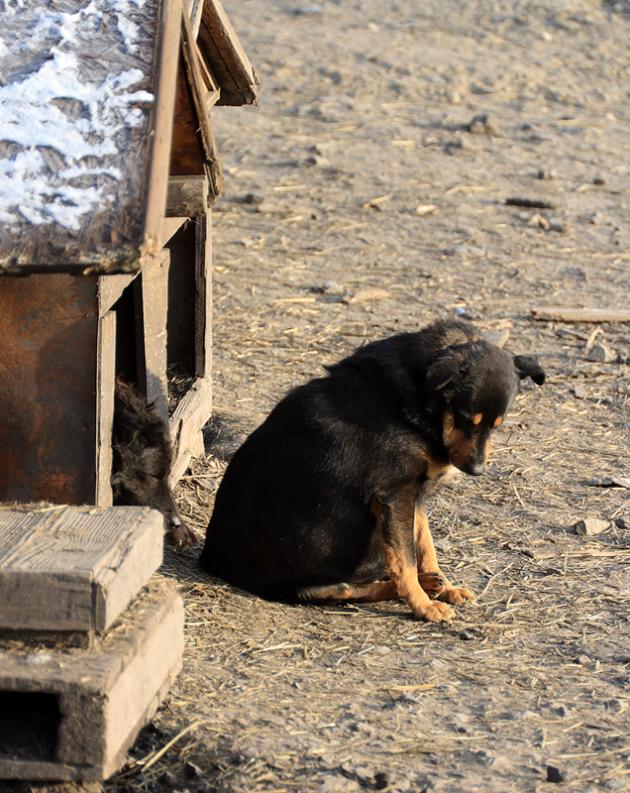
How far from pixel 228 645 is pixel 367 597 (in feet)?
2.94

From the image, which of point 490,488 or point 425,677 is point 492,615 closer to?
point 425,677

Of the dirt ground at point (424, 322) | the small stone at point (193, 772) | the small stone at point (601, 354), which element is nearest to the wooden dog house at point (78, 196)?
the dirt ground at point (424, 322)

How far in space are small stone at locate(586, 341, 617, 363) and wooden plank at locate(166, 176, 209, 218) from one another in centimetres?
399

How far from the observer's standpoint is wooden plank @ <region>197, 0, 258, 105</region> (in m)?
7.07

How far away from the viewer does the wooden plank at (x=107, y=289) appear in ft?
16.8

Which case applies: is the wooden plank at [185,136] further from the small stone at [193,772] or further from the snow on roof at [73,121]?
the small stone at [193,772]

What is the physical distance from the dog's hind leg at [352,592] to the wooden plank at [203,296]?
2140 millimetres

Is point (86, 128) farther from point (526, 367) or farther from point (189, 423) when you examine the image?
point (189, 423)

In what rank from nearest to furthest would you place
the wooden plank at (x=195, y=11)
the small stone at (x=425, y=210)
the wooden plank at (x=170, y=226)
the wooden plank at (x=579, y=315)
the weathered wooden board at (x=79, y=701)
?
the weathered wooden board at (x=79, y=701), the wooden plank at (x=195, y=11), the wooden plank at (x=170, y=226), the wooden plank at (x=579, y=315), the small stone at (x=425, y=210)

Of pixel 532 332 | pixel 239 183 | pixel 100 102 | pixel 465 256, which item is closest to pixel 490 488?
pixel 532 332

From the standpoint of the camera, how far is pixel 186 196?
6.04m

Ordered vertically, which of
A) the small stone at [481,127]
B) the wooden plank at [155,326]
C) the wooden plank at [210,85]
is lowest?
the small stone at [481,127]

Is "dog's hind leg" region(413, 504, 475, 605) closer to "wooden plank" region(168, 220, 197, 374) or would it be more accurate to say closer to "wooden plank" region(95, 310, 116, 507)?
"wooden plank" region(95, 310, 116, 507)

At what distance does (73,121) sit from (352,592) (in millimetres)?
2432
